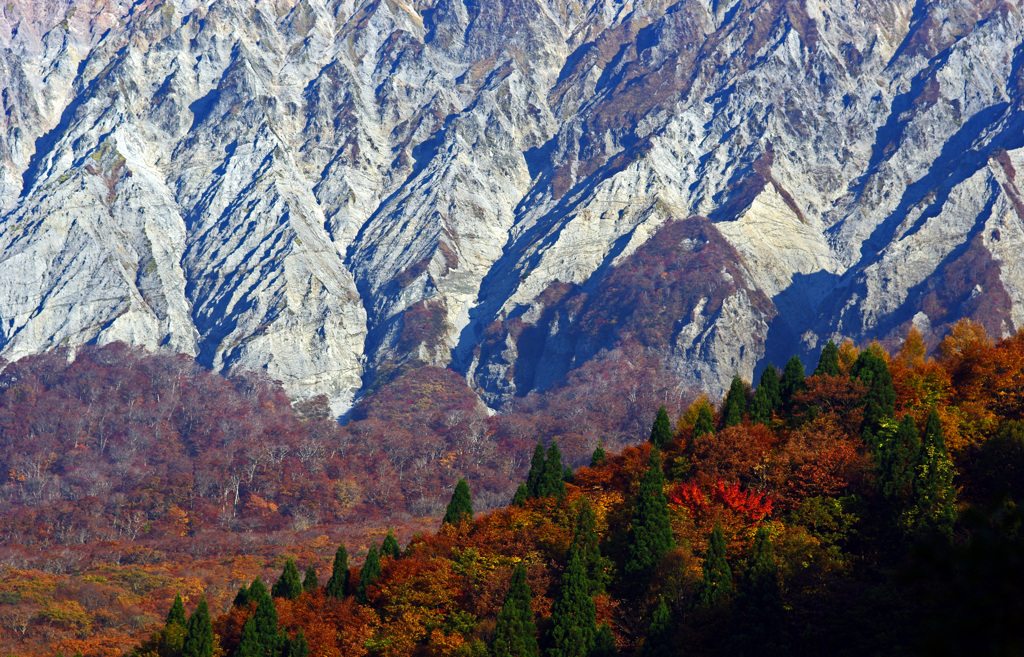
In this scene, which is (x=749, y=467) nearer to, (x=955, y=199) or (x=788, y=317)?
(x=788, y=317)

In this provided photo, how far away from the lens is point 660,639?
40.0 m

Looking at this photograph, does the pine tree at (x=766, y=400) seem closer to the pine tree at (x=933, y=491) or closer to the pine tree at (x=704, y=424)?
the pine tree at (x=704, y=424)

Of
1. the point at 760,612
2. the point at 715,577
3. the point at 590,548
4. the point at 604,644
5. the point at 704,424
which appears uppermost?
the point at 704,424

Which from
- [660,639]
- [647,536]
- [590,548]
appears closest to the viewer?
[660,639]

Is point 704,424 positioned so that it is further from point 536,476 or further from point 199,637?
point 199,637

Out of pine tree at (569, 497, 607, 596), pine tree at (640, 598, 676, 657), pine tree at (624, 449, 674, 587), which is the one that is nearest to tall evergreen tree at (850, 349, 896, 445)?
pine tree at (624, 449, 674, 587)

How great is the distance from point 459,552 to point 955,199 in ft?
556

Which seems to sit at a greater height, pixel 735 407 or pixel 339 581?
pixel 735 407

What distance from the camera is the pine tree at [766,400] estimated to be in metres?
62.8

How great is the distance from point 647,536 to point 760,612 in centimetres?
1088

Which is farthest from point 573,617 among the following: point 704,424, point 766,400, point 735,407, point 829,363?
point 829,363

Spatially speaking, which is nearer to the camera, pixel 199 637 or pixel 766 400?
pixel 199 637

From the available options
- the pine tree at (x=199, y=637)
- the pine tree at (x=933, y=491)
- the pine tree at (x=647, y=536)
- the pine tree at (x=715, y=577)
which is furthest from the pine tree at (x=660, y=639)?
the pine tree at (x=199, y=637)

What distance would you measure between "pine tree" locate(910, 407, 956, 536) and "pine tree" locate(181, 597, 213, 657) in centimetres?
3648
